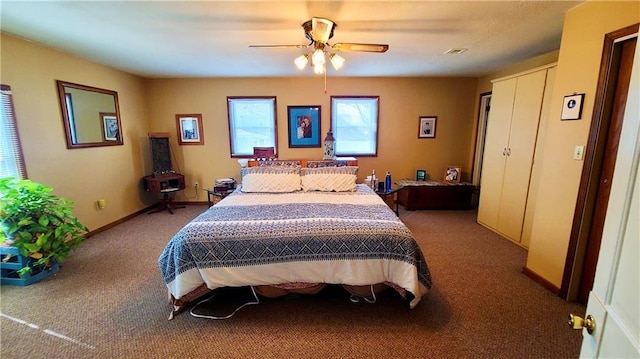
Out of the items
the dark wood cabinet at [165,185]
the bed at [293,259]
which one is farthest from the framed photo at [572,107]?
the dark wood cabinet at [165,185]

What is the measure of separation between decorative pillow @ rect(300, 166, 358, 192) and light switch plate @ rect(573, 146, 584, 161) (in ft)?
6.51

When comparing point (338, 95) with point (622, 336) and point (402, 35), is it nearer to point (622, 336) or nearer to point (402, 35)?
point (402, 35)

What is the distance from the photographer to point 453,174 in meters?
4.55

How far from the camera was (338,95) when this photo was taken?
4.48 m

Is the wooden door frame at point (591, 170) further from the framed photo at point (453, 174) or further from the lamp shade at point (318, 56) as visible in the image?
the framed photo at point (453, 174)

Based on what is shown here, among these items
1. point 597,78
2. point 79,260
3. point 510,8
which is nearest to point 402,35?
point 510,8

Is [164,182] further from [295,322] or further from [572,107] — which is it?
[572,107]

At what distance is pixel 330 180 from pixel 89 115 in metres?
3.26

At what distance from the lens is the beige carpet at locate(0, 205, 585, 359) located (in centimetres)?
158

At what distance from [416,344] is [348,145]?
353 centimetres

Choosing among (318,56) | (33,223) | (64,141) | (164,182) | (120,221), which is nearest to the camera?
(318,56)

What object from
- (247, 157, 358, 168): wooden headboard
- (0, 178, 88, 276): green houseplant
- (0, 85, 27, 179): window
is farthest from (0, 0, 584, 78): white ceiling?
(0, 178, 88, 276): green houseplant

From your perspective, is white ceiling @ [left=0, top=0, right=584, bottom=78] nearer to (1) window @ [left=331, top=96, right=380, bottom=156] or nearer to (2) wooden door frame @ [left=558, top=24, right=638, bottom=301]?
(2) wooden door frame @ [left=558, top=24, right=638, bottom=301]

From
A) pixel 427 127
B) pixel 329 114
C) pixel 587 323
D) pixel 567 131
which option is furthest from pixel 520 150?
pixel 587 323
